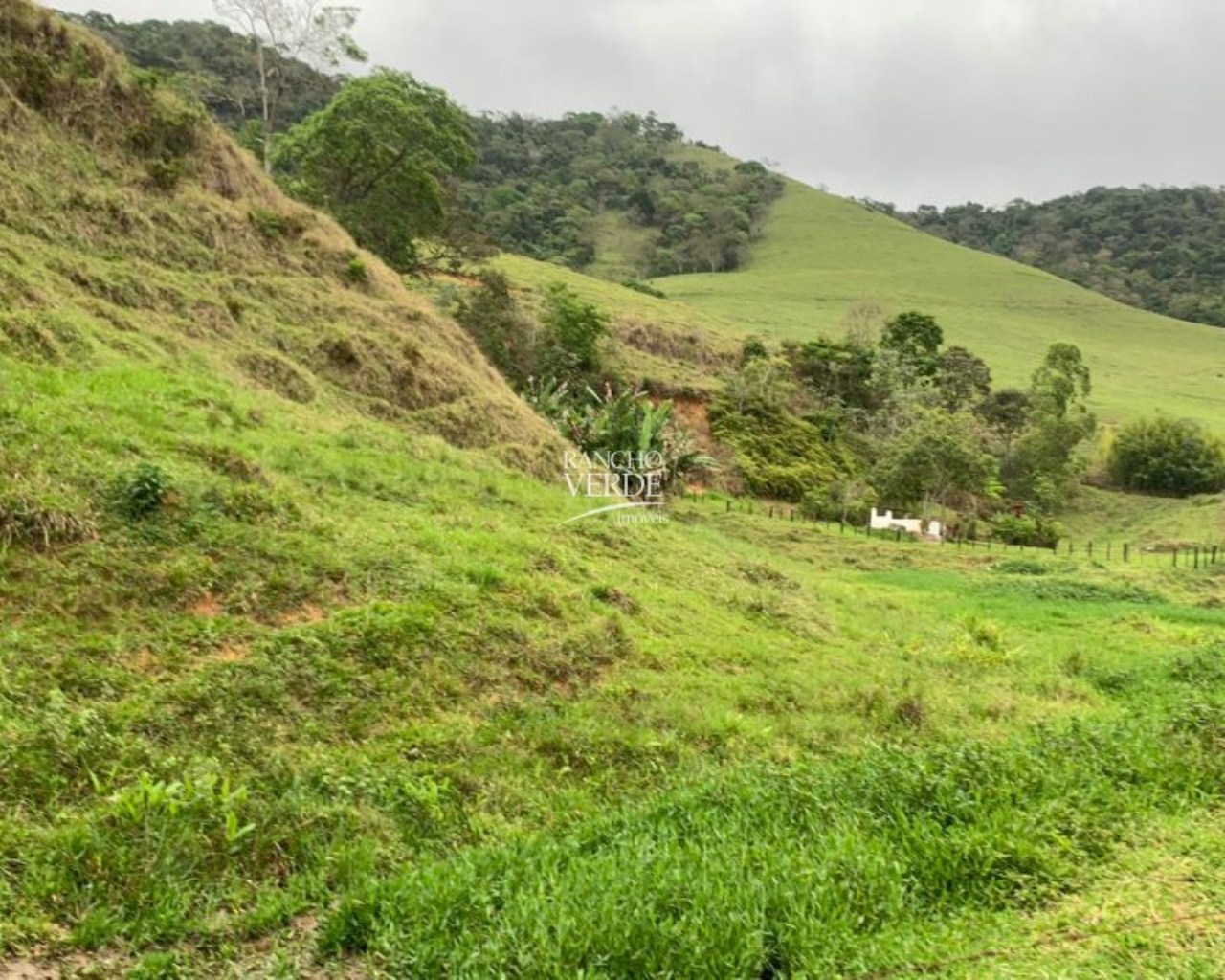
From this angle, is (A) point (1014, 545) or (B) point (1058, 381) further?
(B) point (1058, 381)

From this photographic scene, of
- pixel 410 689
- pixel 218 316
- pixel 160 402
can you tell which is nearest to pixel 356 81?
pixel 218 316

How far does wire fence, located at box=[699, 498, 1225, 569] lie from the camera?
28.4m

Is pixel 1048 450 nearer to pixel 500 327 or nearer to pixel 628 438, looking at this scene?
pixel 500 327

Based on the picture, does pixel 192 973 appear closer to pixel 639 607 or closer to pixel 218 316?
pixel 639 607

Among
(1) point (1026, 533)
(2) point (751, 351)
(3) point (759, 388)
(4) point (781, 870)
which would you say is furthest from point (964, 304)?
(4) point (781, 870)

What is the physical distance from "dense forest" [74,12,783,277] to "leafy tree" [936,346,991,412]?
99.2 feet

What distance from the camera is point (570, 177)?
10969 centimetres

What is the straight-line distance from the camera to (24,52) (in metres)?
15.2

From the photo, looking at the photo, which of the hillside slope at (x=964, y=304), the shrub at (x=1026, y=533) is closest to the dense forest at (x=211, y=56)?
the hillside slope at (x=964, y=304)

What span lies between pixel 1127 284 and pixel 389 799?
423 feet

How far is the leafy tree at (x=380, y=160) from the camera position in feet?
93.6

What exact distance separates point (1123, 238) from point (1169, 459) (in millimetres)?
98272

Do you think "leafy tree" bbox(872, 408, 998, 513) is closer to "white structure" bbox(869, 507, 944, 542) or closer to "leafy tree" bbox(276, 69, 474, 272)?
"white structure" bbox(869, 507, 944, 542)

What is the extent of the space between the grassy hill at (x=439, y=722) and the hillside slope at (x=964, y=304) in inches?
1949
